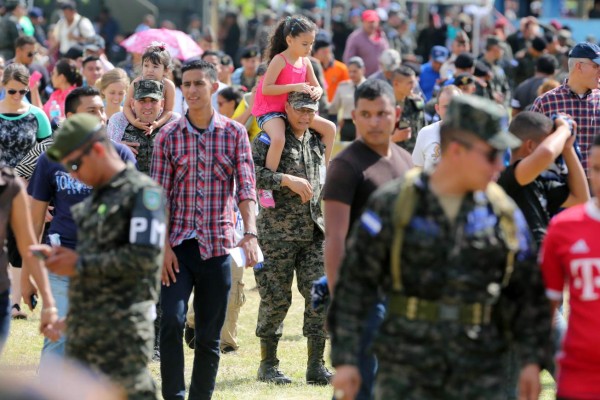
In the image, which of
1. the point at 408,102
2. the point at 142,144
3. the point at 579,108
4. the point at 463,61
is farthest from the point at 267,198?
the point at 463,61

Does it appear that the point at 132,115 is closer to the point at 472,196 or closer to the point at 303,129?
the point at 303,129

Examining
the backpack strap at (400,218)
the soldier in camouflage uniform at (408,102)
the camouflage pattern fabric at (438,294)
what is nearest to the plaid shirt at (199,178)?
the camouflage pattern fabric at (438,294)

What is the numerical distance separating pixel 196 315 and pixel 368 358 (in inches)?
65.6

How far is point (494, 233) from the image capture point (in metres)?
4.49

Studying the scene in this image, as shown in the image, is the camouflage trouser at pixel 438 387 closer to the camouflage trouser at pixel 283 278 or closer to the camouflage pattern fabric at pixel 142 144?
the camouflage trouser at pixel 283 278

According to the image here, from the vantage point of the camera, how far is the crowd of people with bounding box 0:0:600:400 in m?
4.46

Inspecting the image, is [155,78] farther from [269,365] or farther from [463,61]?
[463,61]

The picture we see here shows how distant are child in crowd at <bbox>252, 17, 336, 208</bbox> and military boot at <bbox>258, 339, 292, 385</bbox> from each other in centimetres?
106

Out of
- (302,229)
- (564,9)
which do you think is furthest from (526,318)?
(564,9)

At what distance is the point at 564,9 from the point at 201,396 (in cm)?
2705

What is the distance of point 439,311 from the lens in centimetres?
445

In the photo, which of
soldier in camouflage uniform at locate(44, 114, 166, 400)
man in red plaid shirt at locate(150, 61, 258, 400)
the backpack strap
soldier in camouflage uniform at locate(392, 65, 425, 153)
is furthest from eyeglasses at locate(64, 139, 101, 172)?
soldier in camouflage uniform at locate(392, 65, 425, 153)

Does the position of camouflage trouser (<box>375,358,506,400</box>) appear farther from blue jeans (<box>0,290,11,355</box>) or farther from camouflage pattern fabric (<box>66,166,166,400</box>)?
blue jeans (<box>0,290,11,355</box>)

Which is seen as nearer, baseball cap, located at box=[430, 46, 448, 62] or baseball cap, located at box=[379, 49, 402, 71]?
baseball cap, located at box=[379, 49, 402, 71]
